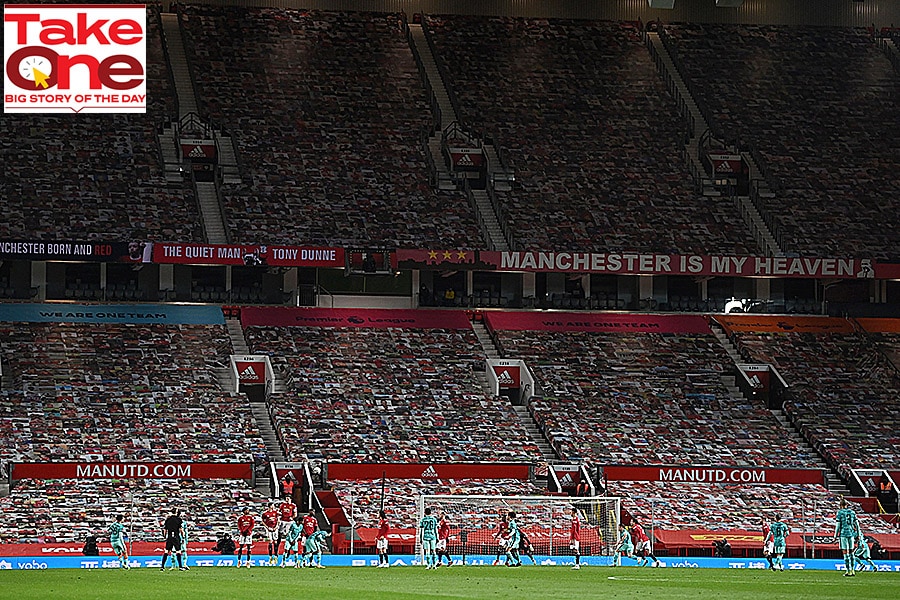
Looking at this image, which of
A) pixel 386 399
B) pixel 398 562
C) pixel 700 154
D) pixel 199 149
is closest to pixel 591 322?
pixel 700 154

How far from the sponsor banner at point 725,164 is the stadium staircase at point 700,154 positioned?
35 cm

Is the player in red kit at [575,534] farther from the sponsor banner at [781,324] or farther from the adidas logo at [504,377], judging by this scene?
the sponsor banner at [781,324]

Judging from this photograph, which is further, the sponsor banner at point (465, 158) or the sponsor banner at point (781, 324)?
the sponsor banner at point (465, 158)

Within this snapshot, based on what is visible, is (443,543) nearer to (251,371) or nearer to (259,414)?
(259,414)

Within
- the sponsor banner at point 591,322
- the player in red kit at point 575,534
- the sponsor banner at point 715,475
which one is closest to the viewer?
the player in red kit at point 575,534

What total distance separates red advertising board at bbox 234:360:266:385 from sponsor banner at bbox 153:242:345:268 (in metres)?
3.82

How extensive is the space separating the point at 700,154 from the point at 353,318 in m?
15.4

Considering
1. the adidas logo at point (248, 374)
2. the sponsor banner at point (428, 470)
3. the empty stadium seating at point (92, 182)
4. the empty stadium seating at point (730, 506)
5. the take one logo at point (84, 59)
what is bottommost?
the empty stadium seating at point (730, 506)

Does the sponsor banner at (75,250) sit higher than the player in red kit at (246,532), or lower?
higher

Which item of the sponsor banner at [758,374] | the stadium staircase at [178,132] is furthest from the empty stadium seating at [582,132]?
the stadium staircase at [178,132]

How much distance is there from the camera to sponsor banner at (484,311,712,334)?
52.8m

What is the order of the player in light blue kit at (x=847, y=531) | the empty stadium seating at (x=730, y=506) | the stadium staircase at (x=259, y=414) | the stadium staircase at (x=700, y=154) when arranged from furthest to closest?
the stadium staircase at (x=700, y=154) < the stadium staircase at (x=259, y=414) < the empty stadium seating at (x=730, y=506) < the player in light blue kit at (x=847, y=531)

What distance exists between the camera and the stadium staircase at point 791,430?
44875 mm

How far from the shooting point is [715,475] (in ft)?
145
